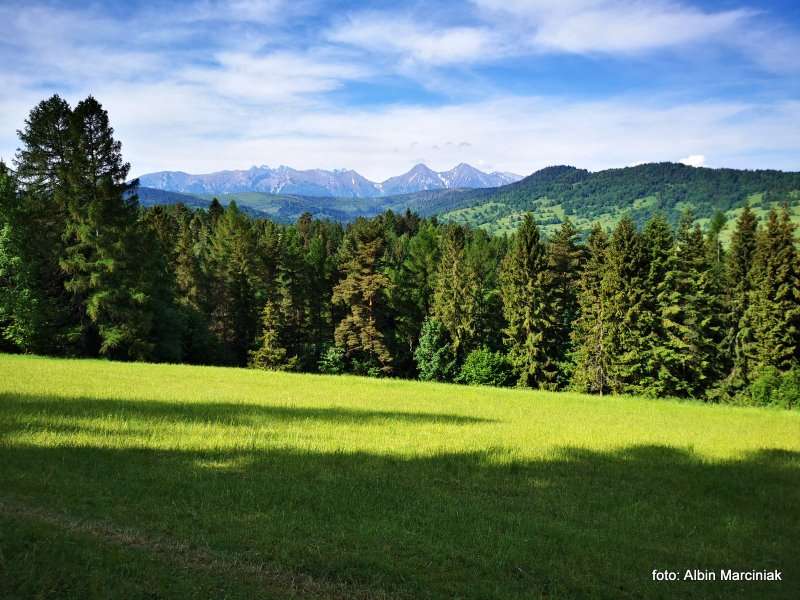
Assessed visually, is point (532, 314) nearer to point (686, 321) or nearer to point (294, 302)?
point (686, 321)

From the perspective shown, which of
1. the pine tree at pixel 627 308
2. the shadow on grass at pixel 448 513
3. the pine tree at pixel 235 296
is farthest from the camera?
the pine tree at pixel 235 296

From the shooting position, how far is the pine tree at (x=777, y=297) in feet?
154

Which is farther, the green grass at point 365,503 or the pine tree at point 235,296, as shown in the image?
the pine tree at point 235,296

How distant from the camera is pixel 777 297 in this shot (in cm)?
4719

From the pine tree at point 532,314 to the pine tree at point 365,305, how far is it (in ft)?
48.8

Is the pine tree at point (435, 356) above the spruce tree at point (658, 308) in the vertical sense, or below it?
below

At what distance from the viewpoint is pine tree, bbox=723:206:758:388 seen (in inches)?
1996

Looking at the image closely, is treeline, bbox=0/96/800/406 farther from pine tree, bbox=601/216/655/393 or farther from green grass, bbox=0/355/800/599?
green grass, bbox=0/355/800/599

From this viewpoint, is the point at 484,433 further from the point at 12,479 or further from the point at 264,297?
the point at 264,297

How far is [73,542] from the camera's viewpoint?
7.71 m

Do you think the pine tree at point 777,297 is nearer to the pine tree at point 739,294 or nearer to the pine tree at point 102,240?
the pine tree at point 739,294

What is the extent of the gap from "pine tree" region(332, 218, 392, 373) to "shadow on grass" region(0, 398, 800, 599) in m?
46.3

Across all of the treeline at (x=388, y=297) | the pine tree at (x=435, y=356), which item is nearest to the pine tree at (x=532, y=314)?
the treeline at (x=388, y=297)

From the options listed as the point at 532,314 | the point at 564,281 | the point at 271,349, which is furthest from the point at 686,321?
the point at 271,349
